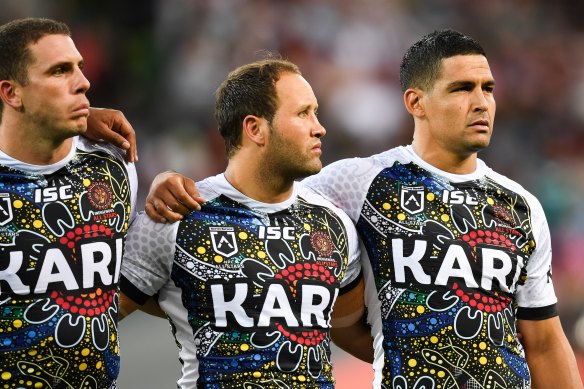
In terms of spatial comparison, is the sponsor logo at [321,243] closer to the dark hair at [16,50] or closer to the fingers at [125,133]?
the fingers at [125,133]

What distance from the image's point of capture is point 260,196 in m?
4.56

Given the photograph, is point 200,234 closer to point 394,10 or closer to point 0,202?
point 0,202

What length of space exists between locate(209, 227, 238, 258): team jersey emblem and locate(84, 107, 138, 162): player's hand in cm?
45

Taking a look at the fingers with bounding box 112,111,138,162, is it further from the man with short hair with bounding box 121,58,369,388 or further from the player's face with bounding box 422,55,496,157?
the player's face with bounding box 422,55,496,157

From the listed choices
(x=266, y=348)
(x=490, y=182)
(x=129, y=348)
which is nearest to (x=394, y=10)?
(x=129, y=348)

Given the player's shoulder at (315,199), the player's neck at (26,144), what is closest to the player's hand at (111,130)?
the player's neck at (26,144)

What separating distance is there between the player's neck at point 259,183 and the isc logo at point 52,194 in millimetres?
666

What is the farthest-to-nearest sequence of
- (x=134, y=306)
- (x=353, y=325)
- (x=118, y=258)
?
(x=353, y=325) → (x=134, y=306) → (x=118, y=258)

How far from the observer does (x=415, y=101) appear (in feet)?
16.3

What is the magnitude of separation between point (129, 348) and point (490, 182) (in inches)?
173

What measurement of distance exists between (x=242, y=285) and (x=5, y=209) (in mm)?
914

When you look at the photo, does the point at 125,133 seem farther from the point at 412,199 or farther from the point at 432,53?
the point at 432,53

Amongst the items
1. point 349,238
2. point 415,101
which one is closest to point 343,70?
point 415,101

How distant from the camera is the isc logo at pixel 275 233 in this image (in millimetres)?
4484
